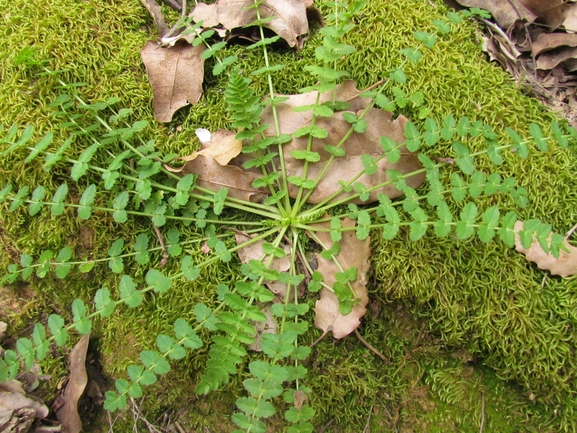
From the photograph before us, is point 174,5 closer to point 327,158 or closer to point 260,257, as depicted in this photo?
point 327,158

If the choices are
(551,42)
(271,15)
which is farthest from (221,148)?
(551,42)

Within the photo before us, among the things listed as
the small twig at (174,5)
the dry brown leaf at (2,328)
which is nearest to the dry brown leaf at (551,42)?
the small twig at (174,5)

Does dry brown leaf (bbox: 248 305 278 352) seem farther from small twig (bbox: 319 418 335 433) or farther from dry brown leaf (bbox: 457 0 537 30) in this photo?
dry brown leaf (bbox: 457 0 537 30)

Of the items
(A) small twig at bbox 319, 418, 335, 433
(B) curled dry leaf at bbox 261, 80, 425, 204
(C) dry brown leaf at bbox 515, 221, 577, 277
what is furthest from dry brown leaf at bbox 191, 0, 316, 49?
(A) small twig at bbox 319, 418, 335, 433

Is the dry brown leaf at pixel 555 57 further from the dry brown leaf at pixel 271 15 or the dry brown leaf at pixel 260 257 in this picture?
the dry brown leaf at pixel 260 257

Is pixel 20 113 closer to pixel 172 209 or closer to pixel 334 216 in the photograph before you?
pixel 172 209

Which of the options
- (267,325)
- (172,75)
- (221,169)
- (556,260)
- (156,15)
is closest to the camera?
(556,260)
